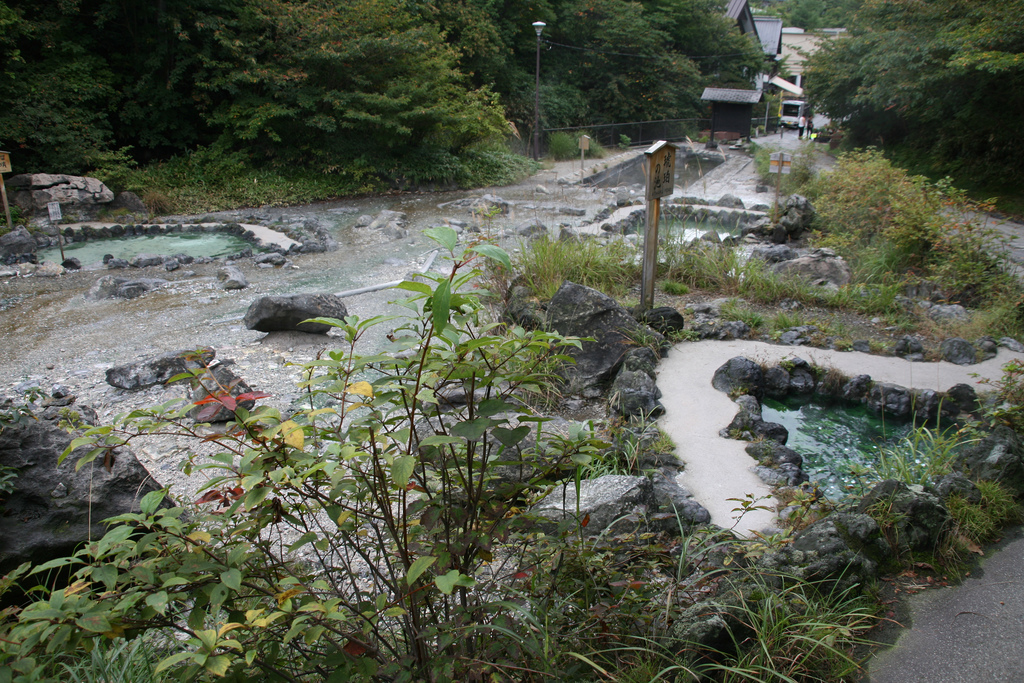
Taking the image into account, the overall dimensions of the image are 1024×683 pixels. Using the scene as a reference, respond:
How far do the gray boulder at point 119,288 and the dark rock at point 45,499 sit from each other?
4.85 m

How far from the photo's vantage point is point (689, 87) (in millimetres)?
27625

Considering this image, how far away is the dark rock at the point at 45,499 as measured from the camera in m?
2.16

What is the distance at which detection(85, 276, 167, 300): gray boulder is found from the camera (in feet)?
21.6

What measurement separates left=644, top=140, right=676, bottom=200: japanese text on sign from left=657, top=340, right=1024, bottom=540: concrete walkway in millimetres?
1359

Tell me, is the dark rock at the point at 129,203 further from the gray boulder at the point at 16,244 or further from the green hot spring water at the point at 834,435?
the green hot spring water at the point at 834,435

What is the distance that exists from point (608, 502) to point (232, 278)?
5694mm

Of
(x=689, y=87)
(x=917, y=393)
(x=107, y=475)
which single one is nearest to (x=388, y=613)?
(x=107, y=475)

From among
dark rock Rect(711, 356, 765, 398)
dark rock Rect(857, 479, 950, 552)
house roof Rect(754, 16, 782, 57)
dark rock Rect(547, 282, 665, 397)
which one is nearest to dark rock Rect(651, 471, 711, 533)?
dark rock Rect(857, 479, 950, 552)

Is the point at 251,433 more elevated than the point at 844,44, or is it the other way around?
the point at 844,44

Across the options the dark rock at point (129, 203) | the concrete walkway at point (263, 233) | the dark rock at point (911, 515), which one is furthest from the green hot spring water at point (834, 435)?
the dark rock at point (129, 203)

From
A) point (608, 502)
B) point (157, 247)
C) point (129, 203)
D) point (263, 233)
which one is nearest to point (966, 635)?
point (608, 502)

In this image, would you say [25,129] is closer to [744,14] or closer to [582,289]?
[582,289]

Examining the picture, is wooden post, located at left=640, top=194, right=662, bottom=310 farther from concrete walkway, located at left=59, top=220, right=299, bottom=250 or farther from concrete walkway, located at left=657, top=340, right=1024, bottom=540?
concrete walkway, located at left=59, top=220, right=299, bottom=250

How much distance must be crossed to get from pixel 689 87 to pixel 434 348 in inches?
1175
